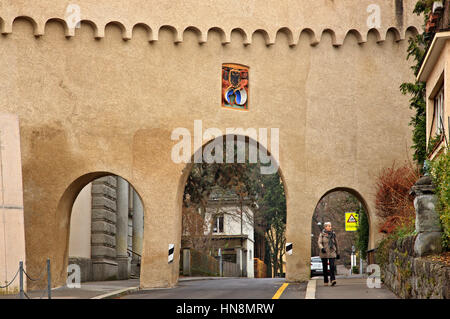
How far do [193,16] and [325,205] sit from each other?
34170mm

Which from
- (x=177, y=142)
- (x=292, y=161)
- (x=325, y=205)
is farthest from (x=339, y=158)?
(x=325, y=205)

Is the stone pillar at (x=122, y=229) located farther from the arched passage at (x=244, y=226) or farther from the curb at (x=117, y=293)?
the curb at (x=117, y=293)

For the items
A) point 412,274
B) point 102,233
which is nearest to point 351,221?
point 102,233

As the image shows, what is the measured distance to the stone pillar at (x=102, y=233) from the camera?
101ft

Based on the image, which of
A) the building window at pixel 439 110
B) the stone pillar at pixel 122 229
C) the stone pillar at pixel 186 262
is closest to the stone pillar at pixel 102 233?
the stone pillar at pixel 122 229

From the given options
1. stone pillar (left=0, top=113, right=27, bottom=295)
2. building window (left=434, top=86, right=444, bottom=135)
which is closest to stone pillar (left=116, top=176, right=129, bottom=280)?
stone pillar (left=0, top=113, right=27, bottom=295)

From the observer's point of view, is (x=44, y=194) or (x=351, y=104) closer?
(x=44, y=194)

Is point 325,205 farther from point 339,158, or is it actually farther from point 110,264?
point 339,158

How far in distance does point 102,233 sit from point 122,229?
9.84 ft

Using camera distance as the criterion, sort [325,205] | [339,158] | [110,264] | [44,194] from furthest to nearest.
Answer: [325,205] → [110,264] → [339,158] → [44,194]

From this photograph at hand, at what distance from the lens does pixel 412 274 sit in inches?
522

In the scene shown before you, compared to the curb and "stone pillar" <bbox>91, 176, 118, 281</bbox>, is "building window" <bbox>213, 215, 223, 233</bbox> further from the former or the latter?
the curb

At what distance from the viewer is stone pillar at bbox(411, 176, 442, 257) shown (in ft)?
41.8

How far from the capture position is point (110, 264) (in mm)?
31578
